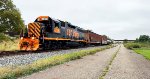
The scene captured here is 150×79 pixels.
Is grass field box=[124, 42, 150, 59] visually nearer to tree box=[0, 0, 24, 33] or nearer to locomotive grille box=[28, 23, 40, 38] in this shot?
locomotive grille box=[28, 23, 40, 38]

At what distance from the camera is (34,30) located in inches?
1180

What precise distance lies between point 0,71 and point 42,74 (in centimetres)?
172

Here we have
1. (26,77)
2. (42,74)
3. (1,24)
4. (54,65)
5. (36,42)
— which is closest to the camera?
(26,77)

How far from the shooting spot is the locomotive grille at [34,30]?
29.7m

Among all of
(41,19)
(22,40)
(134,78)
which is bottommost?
(134,78)

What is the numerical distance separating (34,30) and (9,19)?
27.0m

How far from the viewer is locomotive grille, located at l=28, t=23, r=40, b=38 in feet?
97.5

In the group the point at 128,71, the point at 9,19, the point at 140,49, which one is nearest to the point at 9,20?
the point at 9,19

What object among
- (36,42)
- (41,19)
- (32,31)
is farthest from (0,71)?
(41,19)

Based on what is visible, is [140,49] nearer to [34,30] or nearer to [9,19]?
[9,19]

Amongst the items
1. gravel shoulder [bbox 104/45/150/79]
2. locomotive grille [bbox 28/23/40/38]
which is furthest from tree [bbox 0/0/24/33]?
gravel shoulder [bbox 104/45/150/79]

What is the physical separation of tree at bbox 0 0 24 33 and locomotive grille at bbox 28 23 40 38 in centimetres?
2286

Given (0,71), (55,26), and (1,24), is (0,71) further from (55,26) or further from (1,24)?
(1,24)

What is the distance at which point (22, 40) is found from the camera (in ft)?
94.8
